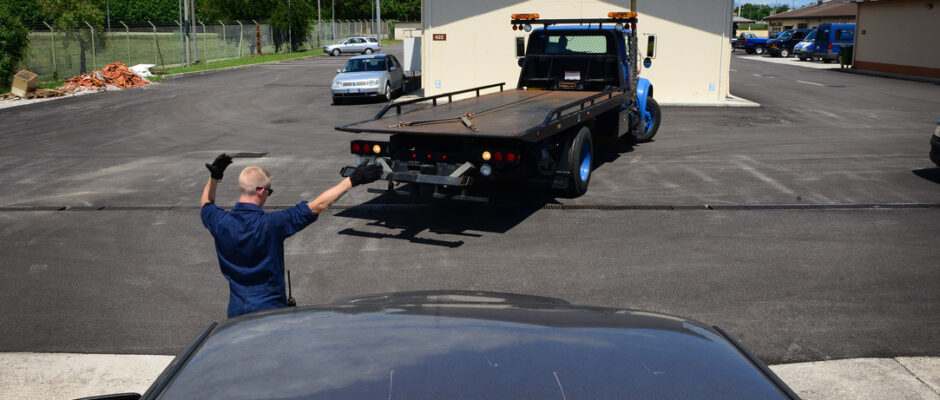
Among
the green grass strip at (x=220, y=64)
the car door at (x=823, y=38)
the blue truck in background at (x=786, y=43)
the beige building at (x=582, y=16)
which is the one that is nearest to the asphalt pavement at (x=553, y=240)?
the beige building at (x=582, y=16)

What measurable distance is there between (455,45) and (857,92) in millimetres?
14831

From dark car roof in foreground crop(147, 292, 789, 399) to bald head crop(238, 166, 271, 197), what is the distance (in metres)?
1.88

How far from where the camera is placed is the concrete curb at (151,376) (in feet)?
17.3

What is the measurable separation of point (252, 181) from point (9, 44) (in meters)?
27.8

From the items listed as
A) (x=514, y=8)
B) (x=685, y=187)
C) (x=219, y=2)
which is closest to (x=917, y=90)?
(x=514, y=8)

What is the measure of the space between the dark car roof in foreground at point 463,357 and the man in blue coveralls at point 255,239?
172 cm

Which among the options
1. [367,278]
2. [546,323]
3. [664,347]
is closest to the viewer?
[664,347]

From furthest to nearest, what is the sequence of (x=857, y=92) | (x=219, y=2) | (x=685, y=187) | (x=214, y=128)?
(x=219, y=2), (x=857, y=92), (x=214, y=128), (x=685, y=187)

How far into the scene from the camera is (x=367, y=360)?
7.69 feet

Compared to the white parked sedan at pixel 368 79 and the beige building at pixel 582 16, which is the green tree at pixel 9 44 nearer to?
the white parked sedan at pixel 368 79

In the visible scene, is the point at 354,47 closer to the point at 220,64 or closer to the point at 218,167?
the point at 220,64

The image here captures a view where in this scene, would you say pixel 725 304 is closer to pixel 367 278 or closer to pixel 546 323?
pixel 367 278

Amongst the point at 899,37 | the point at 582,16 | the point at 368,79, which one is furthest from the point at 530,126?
the point at 899,37

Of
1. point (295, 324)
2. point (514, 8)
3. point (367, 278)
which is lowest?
point (367, 278)
